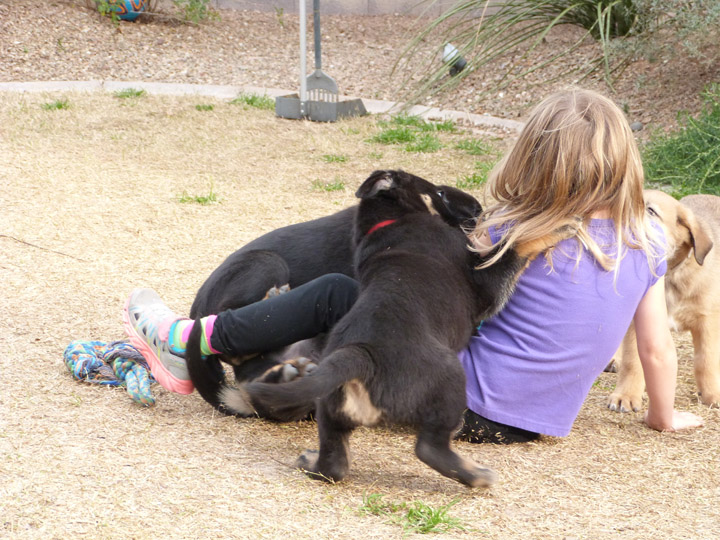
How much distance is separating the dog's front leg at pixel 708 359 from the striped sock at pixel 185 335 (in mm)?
2226

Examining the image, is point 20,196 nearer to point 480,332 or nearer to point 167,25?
point 480,332

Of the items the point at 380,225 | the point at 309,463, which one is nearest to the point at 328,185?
the point at 380,225

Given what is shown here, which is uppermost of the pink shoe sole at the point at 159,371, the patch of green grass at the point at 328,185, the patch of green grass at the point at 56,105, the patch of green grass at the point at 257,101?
the patch of green grass at the point at 257,101

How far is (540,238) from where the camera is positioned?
9.46 feet

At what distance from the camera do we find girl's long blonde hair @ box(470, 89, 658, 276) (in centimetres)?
287

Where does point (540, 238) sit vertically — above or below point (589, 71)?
below

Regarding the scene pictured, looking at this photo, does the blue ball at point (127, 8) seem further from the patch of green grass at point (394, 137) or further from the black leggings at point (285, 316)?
the black leggings at point (285, 316)

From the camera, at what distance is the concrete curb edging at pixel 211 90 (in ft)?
30.3

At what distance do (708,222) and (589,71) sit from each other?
513cm

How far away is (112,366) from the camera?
11.5ft

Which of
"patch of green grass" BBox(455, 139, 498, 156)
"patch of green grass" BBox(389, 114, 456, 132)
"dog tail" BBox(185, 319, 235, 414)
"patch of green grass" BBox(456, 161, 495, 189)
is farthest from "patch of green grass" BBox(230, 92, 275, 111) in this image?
"dog tail" BBox(185, 319, 235, 414)

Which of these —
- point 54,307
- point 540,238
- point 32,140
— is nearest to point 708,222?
point 540,238

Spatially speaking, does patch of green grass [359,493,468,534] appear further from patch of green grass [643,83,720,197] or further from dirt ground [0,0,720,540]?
patch of green grass [643,83,720,197]

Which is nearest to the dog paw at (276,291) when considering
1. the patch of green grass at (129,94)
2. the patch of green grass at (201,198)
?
the patch of green grass at (201,198)
